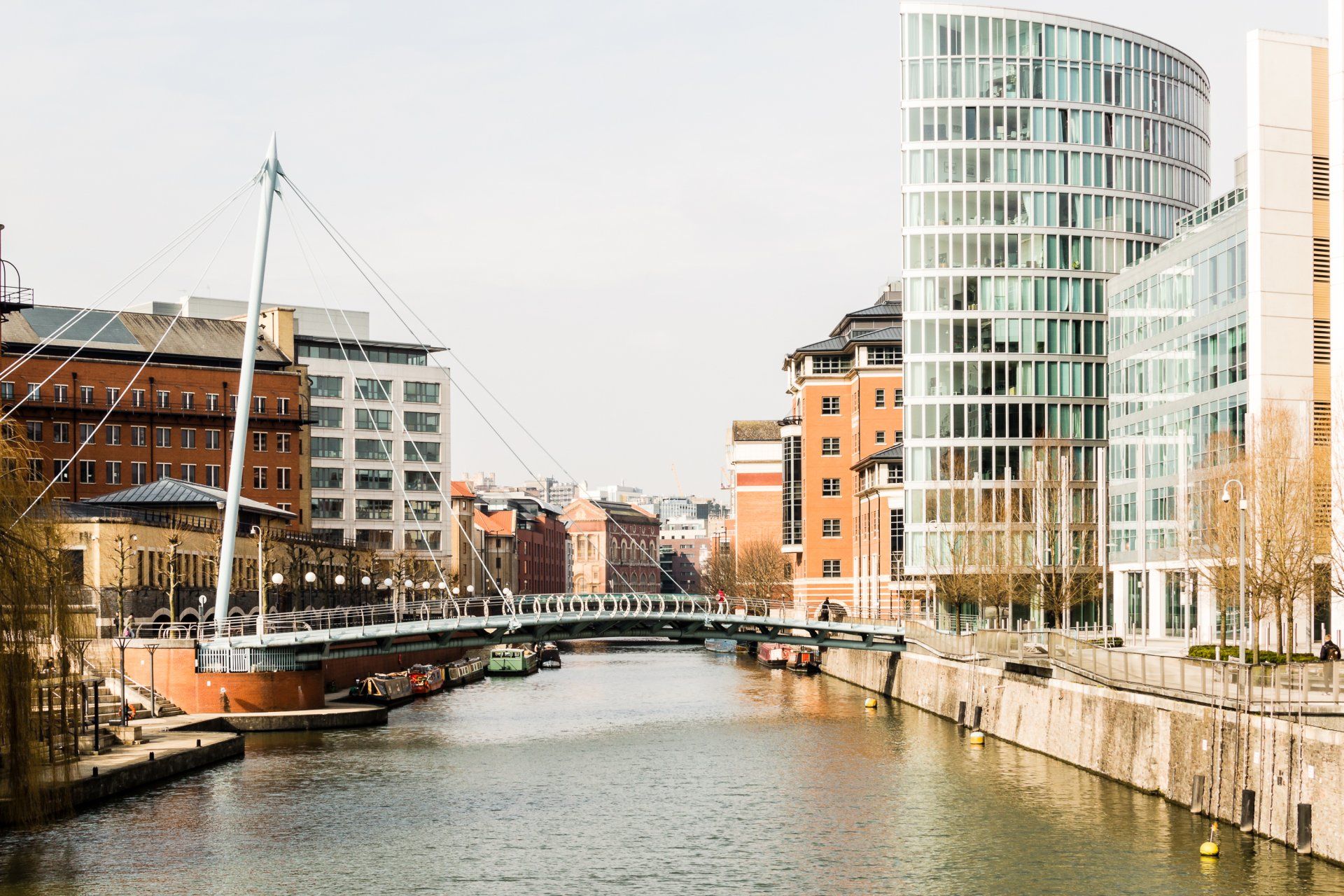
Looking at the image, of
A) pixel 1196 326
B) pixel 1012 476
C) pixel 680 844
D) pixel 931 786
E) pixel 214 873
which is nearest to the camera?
pixel 214 873

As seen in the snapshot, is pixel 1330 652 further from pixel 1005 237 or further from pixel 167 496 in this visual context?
pixel 167 496

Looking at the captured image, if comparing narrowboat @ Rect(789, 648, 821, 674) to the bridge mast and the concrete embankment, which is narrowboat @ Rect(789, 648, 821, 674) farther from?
the bridge mast

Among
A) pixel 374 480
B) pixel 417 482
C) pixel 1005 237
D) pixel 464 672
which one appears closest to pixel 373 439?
pixel 374 480

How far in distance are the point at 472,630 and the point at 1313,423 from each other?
41.1 m

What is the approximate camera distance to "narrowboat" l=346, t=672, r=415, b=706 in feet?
301

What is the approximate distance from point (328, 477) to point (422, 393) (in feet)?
43.8

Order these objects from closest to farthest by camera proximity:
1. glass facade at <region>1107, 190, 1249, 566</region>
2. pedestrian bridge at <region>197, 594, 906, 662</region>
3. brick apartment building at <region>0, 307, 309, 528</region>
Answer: pedestrian bridge at <region>197, 594, 906, 662</region>, glass facade at <region>1107, 190, 1249, 566</region>, brick apartment building at <region>0, 307, 309, 528</region>

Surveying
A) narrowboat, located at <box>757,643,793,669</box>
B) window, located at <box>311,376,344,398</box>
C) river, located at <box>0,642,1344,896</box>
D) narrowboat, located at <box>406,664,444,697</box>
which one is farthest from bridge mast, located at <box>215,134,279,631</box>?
window, located at <box>311,376,344,398</box>

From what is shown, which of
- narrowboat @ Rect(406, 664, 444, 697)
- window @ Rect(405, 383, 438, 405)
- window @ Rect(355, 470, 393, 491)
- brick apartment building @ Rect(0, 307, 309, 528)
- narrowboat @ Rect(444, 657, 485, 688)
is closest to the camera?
narrowboat @ Rect(406, 664, 444, 697)

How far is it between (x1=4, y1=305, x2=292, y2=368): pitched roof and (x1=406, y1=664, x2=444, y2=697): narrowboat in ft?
104

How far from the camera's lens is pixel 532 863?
4338cm

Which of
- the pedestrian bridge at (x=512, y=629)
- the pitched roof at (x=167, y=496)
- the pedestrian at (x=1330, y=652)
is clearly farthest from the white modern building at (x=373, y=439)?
the pedestrian at (x=1330, y=652)

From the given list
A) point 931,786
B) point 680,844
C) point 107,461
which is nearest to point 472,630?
point 931,786

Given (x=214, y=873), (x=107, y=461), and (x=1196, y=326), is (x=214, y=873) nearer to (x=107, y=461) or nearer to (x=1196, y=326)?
(x=1196, y=326)
